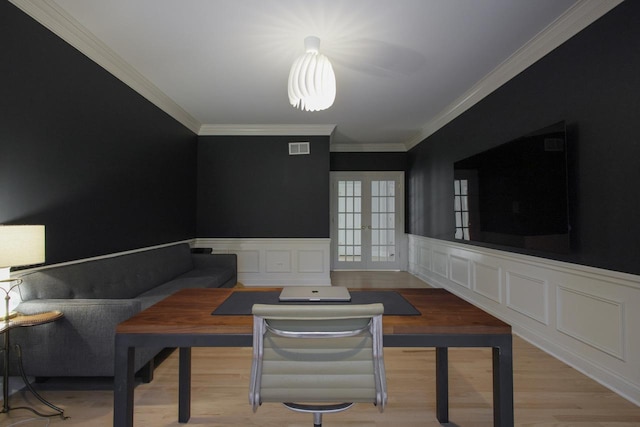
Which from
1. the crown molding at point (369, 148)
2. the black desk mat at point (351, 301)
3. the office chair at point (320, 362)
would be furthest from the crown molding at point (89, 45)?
the crown molding at point (369, 148)

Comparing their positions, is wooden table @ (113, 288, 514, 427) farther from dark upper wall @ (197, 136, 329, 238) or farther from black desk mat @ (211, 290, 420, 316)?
dark upper wall @ (197, 136, 329, 238)

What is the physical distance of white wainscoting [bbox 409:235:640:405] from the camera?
217cm

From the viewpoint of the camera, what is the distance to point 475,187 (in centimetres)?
397

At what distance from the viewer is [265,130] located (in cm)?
573

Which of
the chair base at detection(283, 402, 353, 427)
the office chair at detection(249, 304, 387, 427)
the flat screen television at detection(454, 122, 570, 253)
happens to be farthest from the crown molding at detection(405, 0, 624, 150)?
the chair base at detection(283, 402, 353, 427)

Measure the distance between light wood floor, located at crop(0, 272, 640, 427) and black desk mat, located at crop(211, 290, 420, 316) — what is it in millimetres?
795

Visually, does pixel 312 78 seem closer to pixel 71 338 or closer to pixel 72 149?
pixel 72 149

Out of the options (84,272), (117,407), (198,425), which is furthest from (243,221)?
(117,407)

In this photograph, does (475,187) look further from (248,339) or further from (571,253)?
(248,339)

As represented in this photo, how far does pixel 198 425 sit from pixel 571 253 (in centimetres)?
289

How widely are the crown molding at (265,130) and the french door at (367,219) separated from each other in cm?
175

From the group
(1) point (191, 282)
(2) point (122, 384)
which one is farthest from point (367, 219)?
(2) point (122, 384)

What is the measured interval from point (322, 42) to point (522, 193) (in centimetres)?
227

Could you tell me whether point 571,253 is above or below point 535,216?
Result: below
